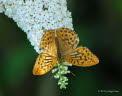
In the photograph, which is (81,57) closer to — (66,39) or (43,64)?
(66,39)

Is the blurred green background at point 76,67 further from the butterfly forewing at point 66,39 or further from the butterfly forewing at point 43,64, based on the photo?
the butterfly forewing at point 43,64

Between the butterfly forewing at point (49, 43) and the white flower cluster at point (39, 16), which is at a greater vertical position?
the white flower cluster at point (39, 16)

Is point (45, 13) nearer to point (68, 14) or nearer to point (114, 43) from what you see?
point (68, 14)

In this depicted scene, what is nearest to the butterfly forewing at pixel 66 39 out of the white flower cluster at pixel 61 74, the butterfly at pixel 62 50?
the butterfly at pixel 62 50

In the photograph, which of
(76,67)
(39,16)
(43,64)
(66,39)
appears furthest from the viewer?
(76,67)

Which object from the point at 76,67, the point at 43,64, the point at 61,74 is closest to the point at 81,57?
the point at 61,74

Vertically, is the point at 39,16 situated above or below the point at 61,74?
above
